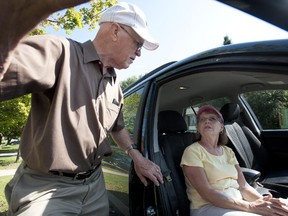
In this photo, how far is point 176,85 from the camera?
314 cm

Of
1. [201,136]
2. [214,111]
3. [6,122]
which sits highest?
[214,111]

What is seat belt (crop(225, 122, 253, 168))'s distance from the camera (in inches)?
151

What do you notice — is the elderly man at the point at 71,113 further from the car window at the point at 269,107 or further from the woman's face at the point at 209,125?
the car window at the point at 269,107

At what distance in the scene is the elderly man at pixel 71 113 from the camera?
1684 mm

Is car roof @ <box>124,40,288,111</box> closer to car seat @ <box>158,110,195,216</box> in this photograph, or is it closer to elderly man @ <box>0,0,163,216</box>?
car seat @ <box>158,110,195,216</box>

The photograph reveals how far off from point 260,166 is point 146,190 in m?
2.05

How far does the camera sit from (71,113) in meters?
1.83

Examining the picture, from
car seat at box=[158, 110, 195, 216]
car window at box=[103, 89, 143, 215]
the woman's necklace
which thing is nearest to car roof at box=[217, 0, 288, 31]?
car seat at box=[158, 110, 195, 216]

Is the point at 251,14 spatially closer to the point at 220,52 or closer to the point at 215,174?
the point at 220,52

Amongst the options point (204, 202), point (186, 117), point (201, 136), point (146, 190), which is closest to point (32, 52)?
point (146, 190)

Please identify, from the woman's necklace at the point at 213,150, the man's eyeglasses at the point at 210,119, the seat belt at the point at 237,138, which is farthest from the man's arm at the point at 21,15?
the seat belt at the point at 237,138

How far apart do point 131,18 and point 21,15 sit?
4.35 feet

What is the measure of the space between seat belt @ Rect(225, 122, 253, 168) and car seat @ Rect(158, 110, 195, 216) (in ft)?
2.08

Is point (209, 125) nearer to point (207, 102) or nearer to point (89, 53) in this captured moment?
point (207, 102)
